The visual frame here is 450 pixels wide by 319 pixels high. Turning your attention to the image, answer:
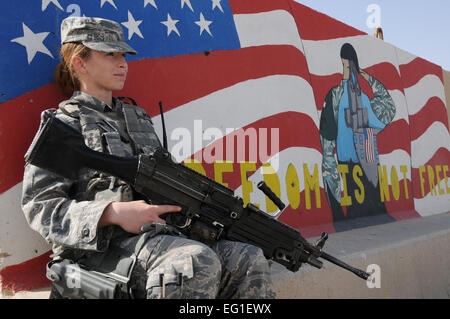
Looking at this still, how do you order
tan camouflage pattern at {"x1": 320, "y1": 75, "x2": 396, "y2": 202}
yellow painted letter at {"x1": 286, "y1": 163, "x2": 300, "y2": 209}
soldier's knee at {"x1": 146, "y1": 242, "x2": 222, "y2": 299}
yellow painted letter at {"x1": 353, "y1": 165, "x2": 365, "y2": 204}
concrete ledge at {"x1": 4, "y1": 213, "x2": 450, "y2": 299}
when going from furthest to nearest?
yellow painted letter at {"x1": 353, "y1": 165, "x2": 365, "y2": 204}
tan camouflage pattern at {"x1": 320, "y1": 75, "x2": 396, "y2": 202}
yellow painted letter at {"x1": 286, "y1": 163, "x2": 300, "y2": 209}
concrete ledge at {"x1": 4, "y1": 213, "x2": 450, "y2": 299}
soldier's knee at {"x1": 146, "y1": 242, "x2": 222, "y2": 299}

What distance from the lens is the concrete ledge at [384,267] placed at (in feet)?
6.30

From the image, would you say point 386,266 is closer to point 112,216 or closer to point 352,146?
point 352,146

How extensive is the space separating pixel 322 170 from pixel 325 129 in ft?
1.15

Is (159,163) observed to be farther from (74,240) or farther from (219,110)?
(219,110)

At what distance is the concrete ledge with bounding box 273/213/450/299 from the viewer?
1949 mm

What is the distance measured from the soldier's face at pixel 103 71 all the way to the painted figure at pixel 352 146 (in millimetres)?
2048

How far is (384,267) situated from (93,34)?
2023 millimetres

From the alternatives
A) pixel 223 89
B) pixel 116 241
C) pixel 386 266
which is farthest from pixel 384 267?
pixel 116 241

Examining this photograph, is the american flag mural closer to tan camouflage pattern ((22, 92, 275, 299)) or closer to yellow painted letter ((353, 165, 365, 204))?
yellow painted letter ((353, 165, 365, 204))

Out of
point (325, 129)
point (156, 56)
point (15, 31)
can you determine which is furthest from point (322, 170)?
point (15, 31)

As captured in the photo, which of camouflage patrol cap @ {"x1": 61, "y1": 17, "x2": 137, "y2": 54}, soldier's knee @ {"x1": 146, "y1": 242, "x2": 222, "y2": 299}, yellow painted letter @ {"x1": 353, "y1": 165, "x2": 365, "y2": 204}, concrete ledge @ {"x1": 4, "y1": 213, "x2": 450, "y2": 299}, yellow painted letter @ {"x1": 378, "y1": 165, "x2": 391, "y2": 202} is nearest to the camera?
soldier's knee @ {"x1": 146, "y1": 242, "x2": 222, "y2": 299}

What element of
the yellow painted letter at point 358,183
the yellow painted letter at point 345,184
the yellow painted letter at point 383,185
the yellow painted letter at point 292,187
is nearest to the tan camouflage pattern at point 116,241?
the yellow painted letter at point 292,187

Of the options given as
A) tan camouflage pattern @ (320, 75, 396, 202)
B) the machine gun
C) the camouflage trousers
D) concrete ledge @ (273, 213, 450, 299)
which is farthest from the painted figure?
the camouflage trousers

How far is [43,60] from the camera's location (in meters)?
1.71
